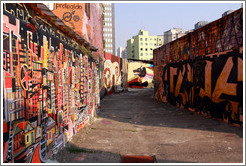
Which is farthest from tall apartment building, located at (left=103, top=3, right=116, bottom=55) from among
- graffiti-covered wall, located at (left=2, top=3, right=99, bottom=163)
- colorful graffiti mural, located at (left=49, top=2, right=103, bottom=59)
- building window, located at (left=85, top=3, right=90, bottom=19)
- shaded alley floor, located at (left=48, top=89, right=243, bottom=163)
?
graffiti-covered wall, located at (left=2, top=3, right=99, bottom=163)

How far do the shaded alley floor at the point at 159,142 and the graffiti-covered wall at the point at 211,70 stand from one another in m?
0.90

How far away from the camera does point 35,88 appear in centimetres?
377

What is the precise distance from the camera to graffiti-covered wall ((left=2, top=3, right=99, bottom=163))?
2.98 m

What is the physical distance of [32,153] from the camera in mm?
3605

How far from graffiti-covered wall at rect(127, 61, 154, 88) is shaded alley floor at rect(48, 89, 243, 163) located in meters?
A: 21.3

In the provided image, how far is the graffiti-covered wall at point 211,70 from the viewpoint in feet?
24.1

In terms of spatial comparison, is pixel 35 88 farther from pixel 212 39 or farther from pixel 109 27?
pixel 109 27

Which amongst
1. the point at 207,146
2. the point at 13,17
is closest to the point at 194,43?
the point at 207,146

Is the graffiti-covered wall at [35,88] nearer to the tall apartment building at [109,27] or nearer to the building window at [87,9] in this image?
the building window at [87,9]

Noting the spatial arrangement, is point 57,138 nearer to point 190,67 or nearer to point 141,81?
point 190,67

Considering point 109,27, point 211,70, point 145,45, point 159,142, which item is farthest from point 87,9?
point 109,27

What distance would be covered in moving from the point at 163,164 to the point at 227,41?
5.90 m

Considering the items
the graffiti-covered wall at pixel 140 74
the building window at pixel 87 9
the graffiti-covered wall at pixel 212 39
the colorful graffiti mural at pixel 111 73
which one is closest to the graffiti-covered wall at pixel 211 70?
the graffiti-covered wall at pixel 212 39

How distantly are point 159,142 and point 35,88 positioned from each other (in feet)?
12.2
